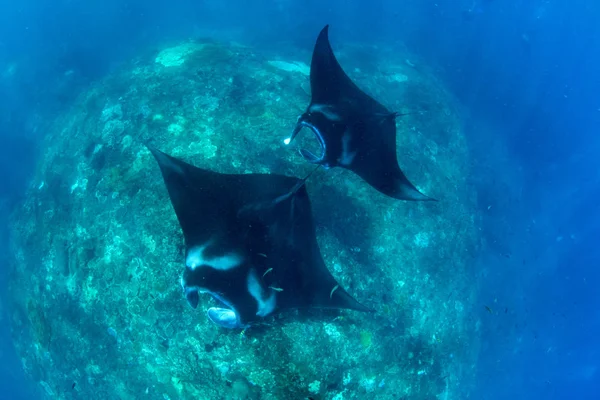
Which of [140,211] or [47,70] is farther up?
[140,211]

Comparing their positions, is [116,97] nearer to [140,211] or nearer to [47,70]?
[140,211]

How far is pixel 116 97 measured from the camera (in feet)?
24.8

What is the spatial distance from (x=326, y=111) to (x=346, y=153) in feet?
2.14

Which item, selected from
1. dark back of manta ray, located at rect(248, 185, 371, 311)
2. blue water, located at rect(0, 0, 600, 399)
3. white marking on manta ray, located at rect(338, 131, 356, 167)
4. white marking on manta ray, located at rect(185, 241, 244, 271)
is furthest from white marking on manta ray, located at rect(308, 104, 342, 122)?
blue water, located at rect(0, 0, 600, 399)

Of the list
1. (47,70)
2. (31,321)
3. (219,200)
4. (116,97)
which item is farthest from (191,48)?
(47,70)

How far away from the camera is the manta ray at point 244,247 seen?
152 inches

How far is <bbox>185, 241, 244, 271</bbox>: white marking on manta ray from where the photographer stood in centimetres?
384

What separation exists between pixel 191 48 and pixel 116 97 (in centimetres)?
236

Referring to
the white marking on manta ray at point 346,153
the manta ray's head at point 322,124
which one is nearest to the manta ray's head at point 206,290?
the manta ray's head at point 322,124

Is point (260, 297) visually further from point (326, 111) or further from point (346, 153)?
point (326, 111)

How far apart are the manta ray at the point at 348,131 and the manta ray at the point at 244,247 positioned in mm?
1073

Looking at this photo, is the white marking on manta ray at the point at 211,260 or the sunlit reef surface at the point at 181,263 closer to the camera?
the white marking on manta ray at the point at 211,260

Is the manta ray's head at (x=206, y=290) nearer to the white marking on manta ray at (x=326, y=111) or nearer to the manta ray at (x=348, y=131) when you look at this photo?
the manta ray at (x=348, y=131)

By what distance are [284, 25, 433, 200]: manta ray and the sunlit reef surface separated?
1.20 m
